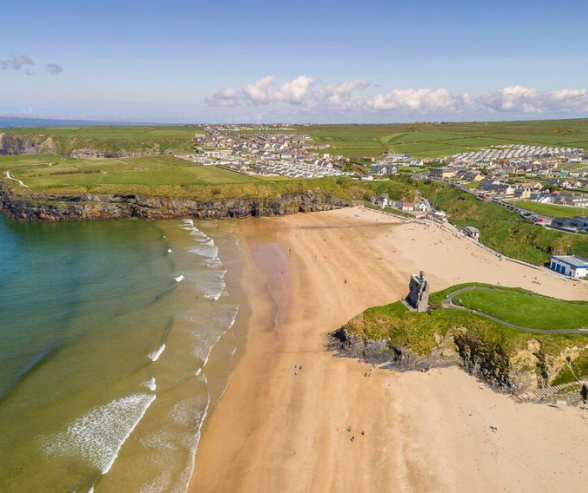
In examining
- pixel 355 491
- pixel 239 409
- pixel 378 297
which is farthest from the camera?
pixel 378 297

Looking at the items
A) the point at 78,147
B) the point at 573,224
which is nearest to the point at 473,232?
the point at 573,224

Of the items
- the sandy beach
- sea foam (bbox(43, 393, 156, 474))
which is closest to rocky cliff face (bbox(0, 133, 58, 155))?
the sandy beach

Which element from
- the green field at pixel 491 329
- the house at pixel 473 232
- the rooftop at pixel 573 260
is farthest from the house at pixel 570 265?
the green field at pixel 491 329

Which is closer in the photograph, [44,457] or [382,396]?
[44,457]

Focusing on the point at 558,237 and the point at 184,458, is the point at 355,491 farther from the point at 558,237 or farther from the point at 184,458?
the point at 558,237

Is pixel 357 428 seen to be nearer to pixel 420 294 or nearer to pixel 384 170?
pixel 420 294

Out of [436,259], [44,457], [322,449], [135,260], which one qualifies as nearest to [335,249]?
[436,259]
